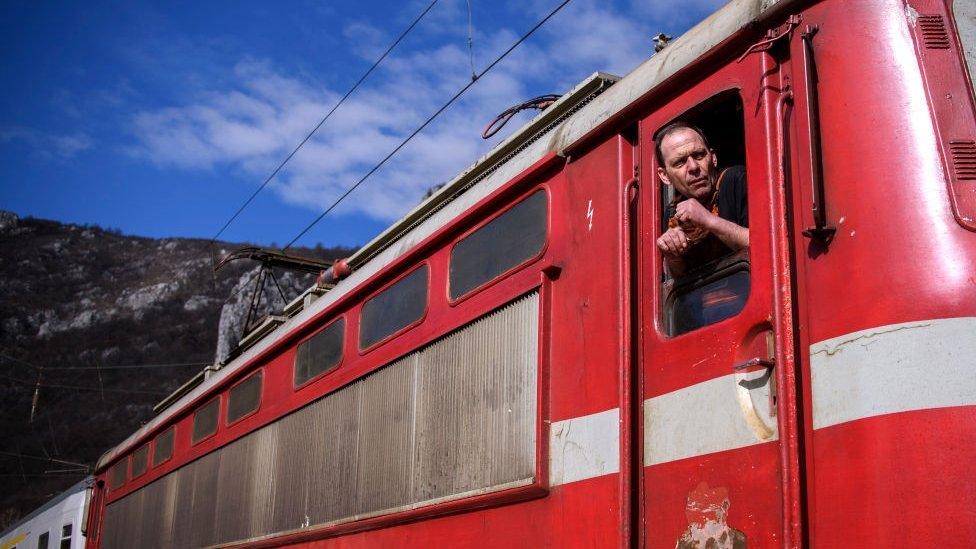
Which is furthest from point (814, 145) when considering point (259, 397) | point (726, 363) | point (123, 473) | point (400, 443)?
point (123, 473)

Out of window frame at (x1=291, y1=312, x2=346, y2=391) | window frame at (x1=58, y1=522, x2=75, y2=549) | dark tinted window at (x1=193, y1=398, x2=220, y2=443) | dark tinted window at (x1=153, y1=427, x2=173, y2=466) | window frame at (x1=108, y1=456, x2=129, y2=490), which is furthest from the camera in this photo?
window frame at (x1=58, y1=522, x2=75, y2=549)

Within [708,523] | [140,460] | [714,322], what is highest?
[140,460]

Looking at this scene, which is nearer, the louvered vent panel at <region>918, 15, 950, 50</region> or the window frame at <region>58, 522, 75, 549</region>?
the louvered vent panel at <region>918, 15, 950, 50</region>

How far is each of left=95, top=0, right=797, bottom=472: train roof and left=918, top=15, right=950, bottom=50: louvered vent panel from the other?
0.47m

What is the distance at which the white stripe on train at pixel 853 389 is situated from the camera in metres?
2.99

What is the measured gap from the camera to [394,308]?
21.7 feet

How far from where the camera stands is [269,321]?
32.7 feet

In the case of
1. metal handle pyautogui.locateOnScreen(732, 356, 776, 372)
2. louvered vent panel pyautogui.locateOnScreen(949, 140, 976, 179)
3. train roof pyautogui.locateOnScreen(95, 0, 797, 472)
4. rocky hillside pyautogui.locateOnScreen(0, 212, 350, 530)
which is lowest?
metal handle pyautogui.locateOnScreen(732, 356, 776, 372)

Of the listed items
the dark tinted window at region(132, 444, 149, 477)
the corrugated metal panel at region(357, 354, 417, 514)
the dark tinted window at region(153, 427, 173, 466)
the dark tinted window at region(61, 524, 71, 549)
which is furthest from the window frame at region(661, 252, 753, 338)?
the dark tinted window at region(61, 524, 71, 549)

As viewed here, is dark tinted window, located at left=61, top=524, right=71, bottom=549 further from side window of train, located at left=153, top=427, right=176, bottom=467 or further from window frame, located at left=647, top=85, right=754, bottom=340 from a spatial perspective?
window frame, located at left=647, top=85, right=754, bottom=340

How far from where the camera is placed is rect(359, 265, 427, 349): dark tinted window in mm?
6266

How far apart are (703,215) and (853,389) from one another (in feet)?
3.27

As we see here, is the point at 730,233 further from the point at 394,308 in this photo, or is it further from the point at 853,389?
the point at 394,308

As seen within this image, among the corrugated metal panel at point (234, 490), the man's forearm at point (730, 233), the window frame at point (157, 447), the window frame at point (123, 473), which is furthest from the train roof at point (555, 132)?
the window frame at point (123, 473)
